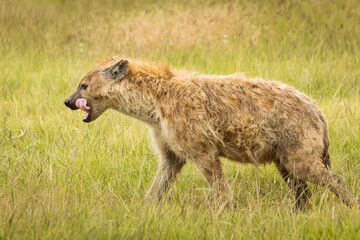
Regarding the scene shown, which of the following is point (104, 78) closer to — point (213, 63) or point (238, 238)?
point (238, 238)

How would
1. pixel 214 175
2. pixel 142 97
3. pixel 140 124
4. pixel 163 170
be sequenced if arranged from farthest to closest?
pixel 140 124
pixel 163 170
pixel 142 97
pixel 214 175

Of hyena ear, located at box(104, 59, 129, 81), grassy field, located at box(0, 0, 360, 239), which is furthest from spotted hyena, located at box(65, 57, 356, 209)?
grassy field, located at box(0, 0, 360, 239)

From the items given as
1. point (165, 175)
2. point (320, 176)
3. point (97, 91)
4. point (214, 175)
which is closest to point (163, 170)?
point (165, 175)

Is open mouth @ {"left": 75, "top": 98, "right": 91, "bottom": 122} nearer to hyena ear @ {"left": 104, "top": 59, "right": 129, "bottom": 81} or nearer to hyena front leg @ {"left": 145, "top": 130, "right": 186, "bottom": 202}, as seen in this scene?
hyena ear @ {"left": 104, "top": 59, "right": 129, "bottom": 81}

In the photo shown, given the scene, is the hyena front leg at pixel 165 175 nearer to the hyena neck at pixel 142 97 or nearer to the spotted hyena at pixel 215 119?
the spotted hyena at pixel 215 119

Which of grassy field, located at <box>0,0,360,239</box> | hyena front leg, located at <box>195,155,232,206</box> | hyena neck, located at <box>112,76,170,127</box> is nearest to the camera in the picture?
grassy field, located at <box>0,0,360,239</box>

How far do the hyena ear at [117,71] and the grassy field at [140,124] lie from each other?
868 mm

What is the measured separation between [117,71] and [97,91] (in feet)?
0.79

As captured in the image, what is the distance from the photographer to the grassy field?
4.02 metres

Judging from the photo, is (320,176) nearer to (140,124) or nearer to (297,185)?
(297,185)

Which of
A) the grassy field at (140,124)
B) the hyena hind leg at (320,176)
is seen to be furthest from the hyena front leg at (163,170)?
the hyena hind leg at (320,176)

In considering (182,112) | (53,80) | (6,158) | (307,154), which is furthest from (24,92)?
(307,154)

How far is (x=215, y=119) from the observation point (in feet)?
15.4

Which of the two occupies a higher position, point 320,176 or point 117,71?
point 117,71
